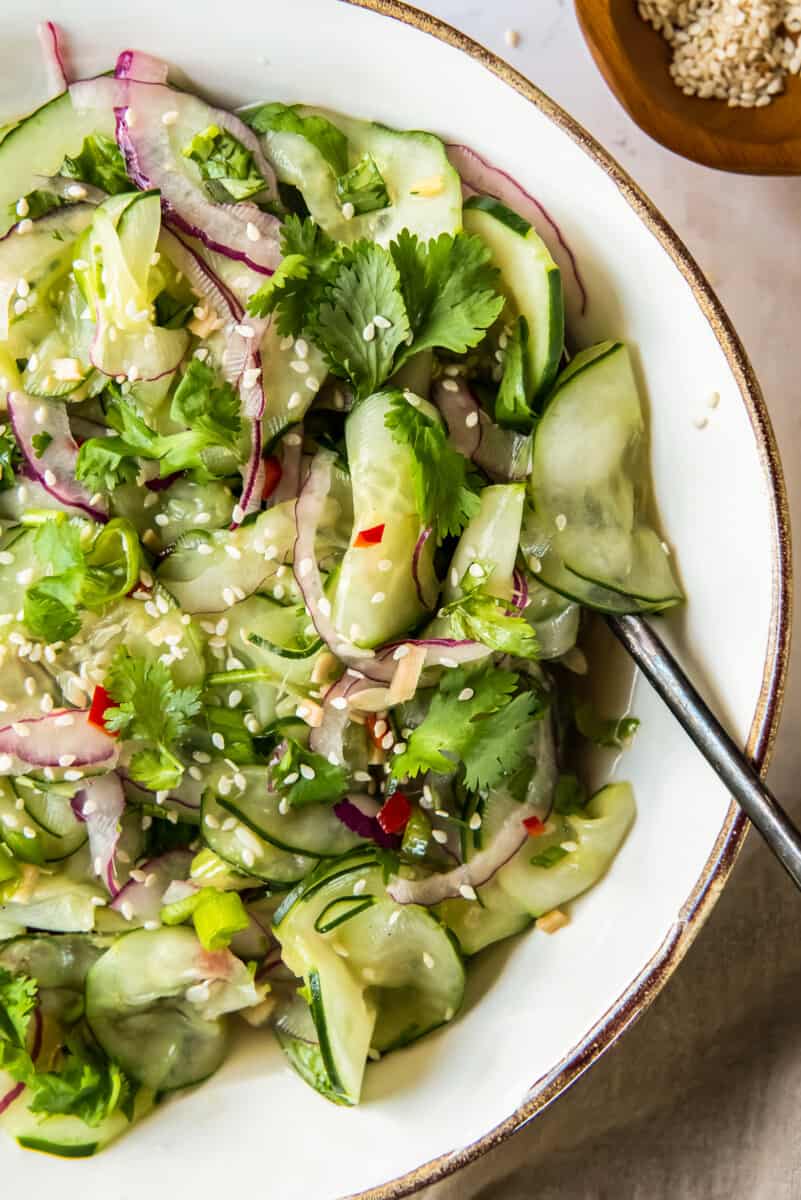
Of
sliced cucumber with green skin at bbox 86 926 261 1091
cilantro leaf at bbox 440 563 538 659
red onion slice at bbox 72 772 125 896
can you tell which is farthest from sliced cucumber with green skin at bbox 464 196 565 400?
sliced cucumber with green skin at bbox 86 926 261 1091

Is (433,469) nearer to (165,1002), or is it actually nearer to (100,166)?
(100,166)

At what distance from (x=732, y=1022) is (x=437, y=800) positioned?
2.64ft

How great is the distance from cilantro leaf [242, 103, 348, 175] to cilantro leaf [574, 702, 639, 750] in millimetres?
839

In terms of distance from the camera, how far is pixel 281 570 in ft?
5.29

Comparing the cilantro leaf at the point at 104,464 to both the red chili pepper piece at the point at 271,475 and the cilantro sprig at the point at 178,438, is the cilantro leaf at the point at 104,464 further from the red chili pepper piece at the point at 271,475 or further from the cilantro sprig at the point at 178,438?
the red chili pepper piece at the point at 271,475

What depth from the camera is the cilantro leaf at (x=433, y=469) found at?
148cm

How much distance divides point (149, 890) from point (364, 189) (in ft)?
3.35

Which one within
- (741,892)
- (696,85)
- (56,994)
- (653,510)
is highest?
(696,85)

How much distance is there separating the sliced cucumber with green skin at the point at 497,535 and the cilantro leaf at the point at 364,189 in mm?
411

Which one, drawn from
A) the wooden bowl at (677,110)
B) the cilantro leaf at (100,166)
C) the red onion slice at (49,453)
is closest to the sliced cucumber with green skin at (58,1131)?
the red onion slice at (49,453)

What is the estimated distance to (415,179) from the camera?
61.7 inches

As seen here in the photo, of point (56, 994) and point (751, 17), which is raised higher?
point (751, 17)

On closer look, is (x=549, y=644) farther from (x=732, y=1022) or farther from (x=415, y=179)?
(x=732, y=1022)

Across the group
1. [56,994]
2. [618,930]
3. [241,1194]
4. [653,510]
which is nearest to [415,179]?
[653,510]
